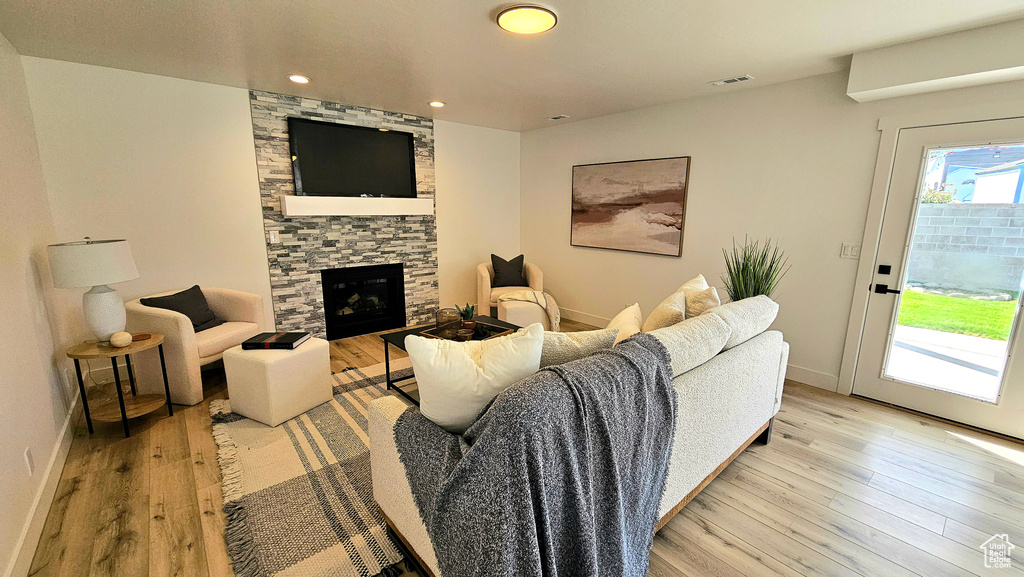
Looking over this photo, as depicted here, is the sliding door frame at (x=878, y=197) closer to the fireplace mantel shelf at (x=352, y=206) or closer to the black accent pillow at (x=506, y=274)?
the black accent pillow at (x=506, y=274)

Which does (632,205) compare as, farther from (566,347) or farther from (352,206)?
(566,347)

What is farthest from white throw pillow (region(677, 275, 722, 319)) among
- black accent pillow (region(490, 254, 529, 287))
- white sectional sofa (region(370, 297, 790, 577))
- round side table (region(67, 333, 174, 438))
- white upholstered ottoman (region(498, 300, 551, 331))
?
round side table (region(67, 333, 174, 438))

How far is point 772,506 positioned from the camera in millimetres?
1988

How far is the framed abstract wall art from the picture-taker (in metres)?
4.07

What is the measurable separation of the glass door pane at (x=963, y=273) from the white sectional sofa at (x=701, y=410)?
1444 mm

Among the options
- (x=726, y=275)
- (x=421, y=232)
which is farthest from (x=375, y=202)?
(x=726, y=275)

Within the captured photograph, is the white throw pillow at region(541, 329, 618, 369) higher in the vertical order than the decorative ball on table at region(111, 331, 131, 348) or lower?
higher

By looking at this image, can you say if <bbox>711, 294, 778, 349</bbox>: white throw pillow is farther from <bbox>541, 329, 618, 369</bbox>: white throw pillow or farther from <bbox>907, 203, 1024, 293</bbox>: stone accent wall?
<bbox>907, 203, 1024, 293</bbox>: stone accent wall

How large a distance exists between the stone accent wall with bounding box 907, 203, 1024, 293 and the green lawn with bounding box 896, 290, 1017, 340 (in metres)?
0.10

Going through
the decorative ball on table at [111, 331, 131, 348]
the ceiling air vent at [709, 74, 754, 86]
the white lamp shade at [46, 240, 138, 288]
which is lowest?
the decorative ball on table at [111, 331, 131, 348]

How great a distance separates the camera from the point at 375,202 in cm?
431

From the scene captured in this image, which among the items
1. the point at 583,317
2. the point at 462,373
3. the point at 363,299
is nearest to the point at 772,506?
the point at 462,373

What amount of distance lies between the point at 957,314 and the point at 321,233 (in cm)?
515

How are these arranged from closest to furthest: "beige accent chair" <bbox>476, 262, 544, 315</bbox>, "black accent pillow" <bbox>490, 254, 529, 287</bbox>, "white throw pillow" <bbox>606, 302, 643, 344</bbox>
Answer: "white throw pillow" <bbox>606, 302, 643, 344</bbox>
"beige accent chair" <bbox>476, 262, 544, 315</bbox>
"black accent pillow" <bbox>490, 254, 529, 287</bbox>
